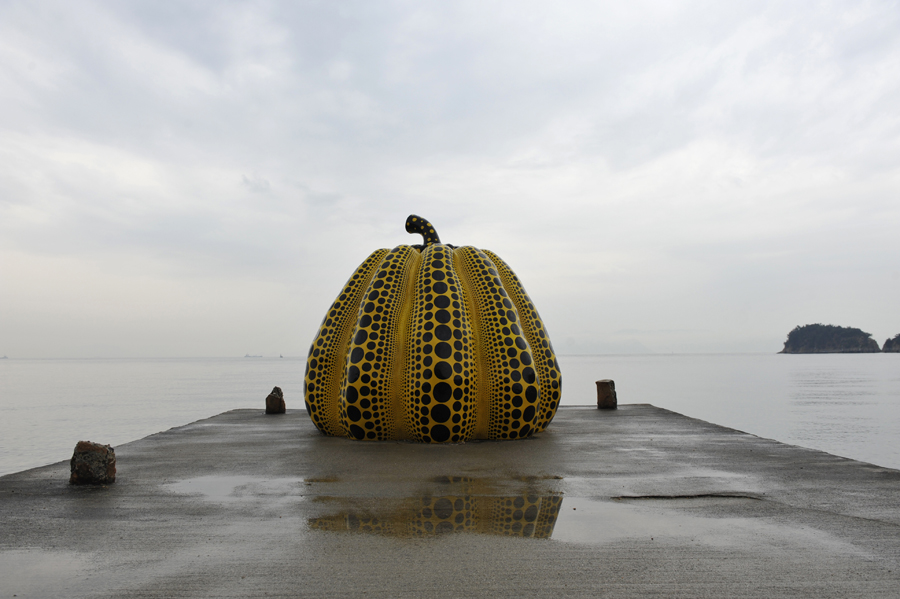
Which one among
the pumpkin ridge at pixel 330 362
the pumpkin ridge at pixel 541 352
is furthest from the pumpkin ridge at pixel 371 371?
the pumpkin ridge at pixel 541 352

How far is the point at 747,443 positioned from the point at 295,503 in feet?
22.2

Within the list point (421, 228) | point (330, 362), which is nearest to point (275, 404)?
point (330, 362)

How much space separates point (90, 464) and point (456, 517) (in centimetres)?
375

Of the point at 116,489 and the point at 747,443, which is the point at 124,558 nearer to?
the point at 116,489

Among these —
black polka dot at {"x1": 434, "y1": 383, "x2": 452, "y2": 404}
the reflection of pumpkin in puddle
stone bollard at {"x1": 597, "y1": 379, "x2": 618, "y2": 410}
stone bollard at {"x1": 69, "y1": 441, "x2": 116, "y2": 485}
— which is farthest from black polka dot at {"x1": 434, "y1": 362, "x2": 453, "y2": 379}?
stone bollard at {"x1": 597, "y1": 379, "x2": 618, "y2": 410}

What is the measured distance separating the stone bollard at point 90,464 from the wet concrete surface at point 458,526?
3.8 inches

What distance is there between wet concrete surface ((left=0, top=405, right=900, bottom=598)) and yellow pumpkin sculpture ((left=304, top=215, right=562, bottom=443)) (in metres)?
0.99

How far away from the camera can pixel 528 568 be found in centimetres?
363

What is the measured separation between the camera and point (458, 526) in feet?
14.9

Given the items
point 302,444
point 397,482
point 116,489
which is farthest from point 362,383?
point 116,489

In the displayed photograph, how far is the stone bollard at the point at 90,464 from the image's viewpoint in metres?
5.92

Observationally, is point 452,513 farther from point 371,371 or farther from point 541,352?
point 541,352

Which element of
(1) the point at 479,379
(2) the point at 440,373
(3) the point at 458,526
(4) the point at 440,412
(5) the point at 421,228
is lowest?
(3) the point at 458,526

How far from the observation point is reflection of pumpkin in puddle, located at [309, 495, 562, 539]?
174 inches
